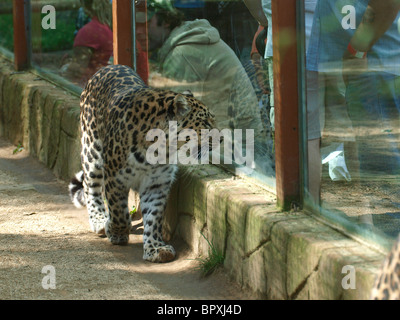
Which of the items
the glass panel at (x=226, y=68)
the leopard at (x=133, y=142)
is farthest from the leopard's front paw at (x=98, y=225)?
the glass panel at (x=226, y=68)

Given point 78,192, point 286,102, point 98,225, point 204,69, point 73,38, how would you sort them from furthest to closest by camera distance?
1. point 73,38
2. point 78,192
3. point 98,225
4. point 204,69
5. point 286,102

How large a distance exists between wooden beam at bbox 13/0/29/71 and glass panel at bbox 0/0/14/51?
7.4 inches

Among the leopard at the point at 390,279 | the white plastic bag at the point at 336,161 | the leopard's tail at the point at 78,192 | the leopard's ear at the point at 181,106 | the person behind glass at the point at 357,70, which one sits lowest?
the leopard's tail at the point at 78,192

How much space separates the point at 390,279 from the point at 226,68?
8.26 feet

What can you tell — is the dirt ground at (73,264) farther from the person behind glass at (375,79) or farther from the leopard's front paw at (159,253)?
the person behind glass at (375,79)

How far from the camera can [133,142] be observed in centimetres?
500

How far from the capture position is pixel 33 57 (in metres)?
8.79

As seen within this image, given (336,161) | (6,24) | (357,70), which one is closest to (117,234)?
(336,161)

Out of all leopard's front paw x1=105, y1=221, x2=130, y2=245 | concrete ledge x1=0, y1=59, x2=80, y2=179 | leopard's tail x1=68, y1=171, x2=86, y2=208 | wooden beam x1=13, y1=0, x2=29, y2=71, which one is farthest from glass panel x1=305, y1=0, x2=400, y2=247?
wooden beam x1=13, y1=0, x2=29, y2=71

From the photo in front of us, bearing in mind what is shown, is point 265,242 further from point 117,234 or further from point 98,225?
point 98,225

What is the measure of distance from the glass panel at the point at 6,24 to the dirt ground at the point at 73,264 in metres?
3.11

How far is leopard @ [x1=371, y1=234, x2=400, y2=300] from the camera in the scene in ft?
8.70

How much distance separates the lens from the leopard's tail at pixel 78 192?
20.5 ft
